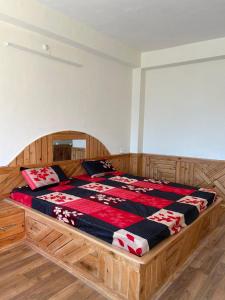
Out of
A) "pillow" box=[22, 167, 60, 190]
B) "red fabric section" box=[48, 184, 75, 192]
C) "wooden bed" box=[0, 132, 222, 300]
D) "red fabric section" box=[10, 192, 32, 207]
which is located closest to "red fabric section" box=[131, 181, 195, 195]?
"wooden bed" box=[0, 132, 222, 300]

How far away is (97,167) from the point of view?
379cm

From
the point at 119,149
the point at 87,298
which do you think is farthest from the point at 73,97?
the point at 87,298

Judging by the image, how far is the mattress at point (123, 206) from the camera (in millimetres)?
1934

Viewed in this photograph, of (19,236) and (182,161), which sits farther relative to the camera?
(182,161)

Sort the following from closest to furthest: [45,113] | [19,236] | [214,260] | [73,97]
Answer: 1. [214,260]
2. [19,236]
3. [45,113]
4. [73,97]

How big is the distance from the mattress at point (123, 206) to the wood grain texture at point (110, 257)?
2.4 inches

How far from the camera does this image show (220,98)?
3.88 m

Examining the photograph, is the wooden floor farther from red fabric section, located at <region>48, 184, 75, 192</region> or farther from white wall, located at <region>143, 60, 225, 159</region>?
white wall, located at <region>143, 60, 225, 159</region>

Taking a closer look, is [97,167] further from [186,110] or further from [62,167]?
[186,110]

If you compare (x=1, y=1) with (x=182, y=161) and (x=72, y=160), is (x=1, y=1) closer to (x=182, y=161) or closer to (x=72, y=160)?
(x=72, y=160)

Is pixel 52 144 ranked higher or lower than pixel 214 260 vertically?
higher

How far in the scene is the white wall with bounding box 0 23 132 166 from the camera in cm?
284

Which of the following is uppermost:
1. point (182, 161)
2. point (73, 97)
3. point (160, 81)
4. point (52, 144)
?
point (160, 81)

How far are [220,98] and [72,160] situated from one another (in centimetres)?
Answer: 257
